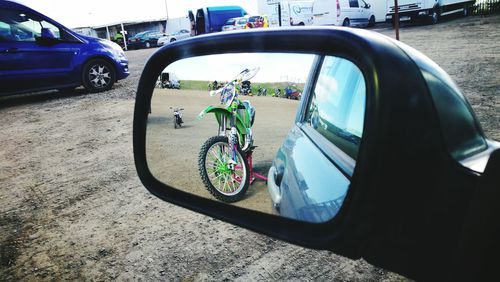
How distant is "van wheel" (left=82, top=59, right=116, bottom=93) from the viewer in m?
9.38

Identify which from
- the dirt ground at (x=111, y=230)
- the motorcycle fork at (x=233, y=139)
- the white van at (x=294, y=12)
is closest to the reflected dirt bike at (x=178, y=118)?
the motorcycle fork at (x=233, y=139)

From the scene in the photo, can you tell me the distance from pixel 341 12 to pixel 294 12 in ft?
10.4

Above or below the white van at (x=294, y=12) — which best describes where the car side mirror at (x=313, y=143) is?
below

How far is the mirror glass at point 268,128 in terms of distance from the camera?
38.0 inches

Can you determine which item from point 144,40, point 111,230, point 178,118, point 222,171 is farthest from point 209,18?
point 222,171

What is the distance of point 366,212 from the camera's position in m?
0.72

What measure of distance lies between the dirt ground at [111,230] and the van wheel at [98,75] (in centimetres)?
365

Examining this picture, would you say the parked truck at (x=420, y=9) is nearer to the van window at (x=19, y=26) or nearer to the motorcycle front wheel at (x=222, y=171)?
the van window at (x=19, y=26)

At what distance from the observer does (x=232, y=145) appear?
1.18 m

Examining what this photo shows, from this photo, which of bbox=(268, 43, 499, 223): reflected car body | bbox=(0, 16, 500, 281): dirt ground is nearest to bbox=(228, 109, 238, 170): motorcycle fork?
bbox=(268, 43, 499, 223): reflected car body

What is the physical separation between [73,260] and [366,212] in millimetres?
2454

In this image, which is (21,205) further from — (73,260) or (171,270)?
(171,270)

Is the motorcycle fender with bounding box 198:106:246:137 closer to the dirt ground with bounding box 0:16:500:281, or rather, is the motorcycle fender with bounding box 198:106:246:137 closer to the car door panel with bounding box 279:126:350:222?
the car door panel with bounding box 279:126:350:222

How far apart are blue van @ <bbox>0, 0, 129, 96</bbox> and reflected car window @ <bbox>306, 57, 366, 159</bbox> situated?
9085 mm
